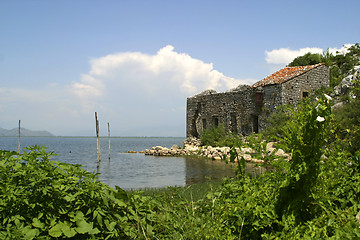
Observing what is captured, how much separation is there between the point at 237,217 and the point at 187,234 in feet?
2.08

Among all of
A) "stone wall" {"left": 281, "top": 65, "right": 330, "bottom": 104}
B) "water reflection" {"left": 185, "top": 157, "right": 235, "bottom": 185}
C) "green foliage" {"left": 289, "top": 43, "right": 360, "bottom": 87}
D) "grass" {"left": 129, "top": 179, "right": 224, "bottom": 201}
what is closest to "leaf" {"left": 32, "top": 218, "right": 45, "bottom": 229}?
"grass" {"left": 129, "top": 179, "right": 224, "bottom": 201}

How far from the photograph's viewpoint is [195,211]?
416 cm

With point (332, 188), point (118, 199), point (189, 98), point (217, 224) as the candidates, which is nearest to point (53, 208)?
point (118, 199)

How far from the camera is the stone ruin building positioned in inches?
920

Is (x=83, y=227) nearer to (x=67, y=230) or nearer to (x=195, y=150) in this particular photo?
(x=67, y=230)

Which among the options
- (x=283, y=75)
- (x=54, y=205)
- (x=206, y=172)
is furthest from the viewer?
(x=283, y=75)

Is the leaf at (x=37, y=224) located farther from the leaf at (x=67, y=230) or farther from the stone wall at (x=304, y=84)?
the stone wall at (x=304, y=84)

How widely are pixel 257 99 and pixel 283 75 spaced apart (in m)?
2.69

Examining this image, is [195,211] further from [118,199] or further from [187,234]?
[118,199]

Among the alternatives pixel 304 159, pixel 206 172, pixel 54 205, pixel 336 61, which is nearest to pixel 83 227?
pixel 54 205

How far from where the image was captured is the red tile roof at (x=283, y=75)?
23.4 meters

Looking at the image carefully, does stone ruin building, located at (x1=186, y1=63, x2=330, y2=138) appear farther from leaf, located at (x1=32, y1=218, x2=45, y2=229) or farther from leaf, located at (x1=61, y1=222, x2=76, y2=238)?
leaf, located at (x1=32, y1=218, x2=45, y2=229)

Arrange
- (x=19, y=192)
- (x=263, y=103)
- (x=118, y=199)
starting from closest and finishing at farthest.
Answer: (x=19, y=192) < (x=118, y=199) < (x=263, y=103)

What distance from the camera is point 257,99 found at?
81.7 feet
